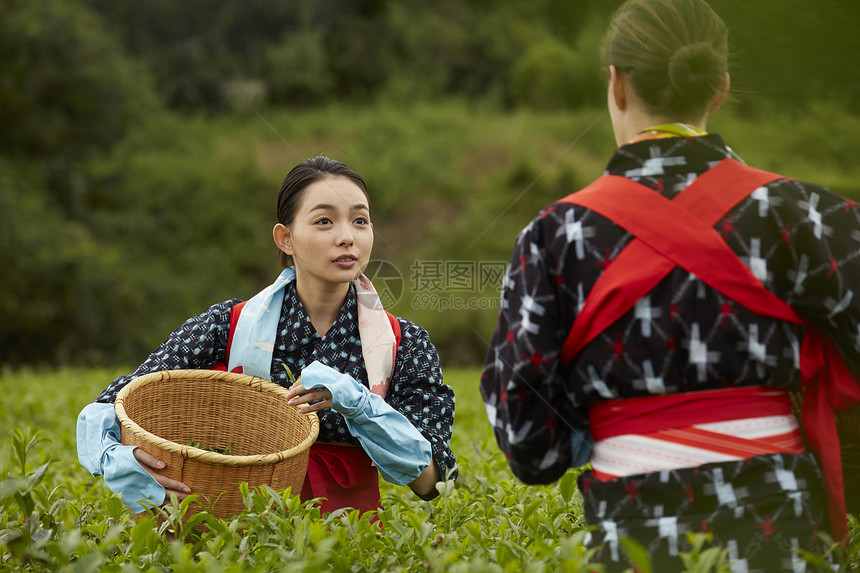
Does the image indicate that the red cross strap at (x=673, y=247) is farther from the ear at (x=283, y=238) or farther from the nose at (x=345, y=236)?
the ear at (x=283, y=238)

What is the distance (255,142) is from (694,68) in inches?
707

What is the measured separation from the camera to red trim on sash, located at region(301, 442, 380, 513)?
82.8 inches

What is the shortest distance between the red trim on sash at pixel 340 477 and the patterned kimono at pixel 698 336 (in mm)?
853

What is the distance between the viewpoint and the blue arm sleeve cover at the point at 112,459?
5.81 ft

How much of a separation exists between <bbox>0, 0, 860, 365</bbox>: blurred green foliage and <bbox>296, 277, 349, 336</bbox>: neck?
1.68 m

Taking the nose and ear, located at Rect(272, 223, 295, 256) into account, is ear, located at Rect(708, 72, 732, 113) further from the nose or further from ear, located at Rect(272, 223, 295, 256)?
ear, located at Rect(272, 223, 295, 256)

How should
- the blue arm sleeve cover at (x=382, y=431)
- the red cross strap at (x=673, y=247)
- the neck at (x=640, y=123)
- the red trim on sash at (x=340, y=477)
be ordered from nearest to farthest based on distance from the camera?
the red cross strap at (x=673, y=247)
the neck at (x=640, y=123)
the blue arm sleeve cover at (x=382, y=431)
the red trim on sash at (x=340, y=477)

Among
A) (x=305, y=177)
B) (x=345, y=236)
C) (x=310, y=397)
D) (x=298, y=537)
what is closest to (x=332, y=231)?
(x=345, y=236)

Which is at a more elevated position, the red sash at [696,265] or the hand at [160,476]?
the red sash at [696,265]

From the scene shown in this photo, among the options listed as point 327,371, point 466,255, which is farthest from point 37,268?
point 327,371

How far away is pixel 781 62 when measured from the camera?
7.41 feet

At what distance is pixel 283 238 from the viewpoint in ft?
7.45

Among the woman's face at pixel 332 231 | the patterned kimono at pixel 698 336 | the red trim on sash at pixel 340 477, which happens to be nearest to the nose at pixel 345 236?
the woman's face at pixel 332 231

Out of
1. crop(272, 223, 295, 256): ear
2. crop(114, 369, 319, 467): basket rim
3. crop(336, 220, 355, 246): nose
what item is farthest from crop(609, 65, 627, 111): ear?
crop(272, 223, 295, 256): ear
